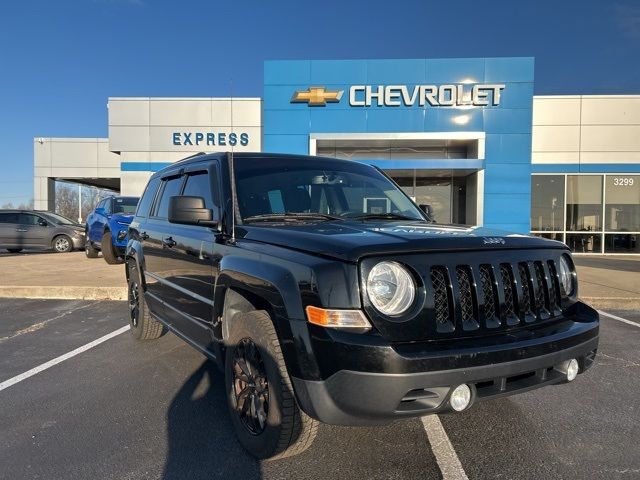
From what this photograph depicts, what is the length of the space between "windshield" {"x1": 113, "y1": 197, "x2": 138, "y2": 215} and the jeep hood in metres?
9.62

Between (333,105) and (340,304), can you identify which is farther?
(333,105)

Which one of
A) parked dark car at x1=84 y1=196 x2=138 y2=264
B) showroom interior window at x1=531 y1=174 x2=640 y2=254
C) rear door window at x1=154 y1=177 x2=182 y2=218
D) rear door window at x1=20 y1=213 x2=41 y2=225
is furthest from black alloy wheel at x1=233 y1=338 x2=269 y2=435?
showroom interior window at x1=531 y1=174 x2=640 y2=254

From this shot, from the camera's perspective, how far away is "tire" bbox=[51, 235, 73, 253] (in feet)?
54.9

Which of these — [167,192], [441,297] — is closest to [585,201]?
[167,192]

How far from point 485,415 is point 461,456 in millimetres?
666

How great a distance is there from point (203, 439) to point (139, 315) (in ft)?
8.75

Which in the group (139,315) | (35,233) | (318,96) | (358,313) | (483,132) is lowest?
(139,315)

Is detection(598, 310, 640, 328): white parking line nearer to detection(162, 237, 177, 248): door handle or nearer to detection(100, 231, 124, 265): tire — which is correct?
detection(162, 237, 177, 248): door handle

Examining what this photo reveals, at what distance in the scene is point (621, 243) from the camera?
18594 mm

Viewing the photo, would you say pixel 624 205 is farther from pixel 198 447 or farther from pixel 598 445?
pixel 198 447

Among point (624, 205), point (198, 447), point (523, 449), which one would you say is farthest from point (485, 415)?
point (624, 205)

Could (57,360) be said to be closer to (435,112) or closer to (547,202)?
(435,112)

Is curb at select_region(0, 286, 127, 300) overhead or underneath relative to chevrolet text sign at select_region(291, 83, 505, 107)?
underneath

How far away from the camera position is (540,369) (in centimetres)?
253
